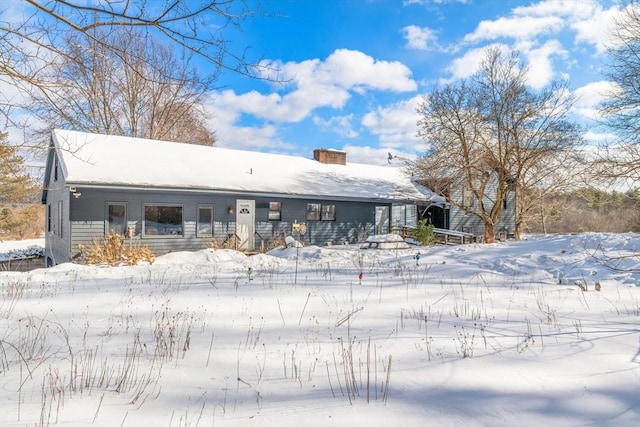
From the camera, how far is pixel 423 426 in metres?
2.16

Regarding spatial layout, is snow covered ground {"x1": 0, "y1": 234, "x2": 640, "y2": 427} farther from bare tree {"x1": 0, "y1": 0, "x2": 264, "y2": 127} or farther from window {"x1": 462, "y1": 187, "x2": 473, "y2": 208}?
window {"x1": 462, "y1": 187, "x2": 473, "y2": 208}

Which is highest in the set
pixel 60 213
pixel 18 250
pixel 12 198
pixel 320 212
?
pixel 12 198

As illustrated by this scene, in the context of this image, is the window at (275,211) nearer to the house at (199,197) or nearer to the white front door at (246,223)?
the house at (199,197)

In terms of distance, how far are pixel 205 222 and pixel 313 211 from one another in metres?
5.05

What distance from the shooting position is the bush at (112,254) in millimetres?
10500

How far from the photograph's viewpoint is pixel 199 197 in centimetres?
1412

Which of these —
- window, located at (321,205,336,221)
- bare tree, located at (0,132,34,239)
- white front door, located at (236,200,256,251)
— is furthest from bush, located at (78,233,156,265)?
bare tree, located at (0,132,34,239)

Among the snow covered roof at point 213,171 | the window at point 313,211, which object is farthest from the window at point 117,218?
the window at point 313,211

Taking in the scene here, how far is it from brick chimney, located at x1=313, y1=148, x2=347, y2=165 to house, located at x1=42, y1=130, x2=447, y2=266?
1063mm

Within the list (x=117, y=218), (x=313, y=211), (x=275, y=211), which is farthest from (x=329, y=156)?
(x=117, y=218)

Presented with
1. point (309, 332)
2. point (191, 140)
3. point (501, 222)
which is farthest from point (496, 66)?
point (191, 140)

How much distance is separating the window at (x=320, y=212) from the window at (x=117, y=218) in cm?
761

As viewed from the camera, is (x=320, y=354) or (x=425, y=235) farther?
(x=425, y=235)

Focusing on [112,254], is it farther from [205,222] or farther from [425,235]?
[425,235]
